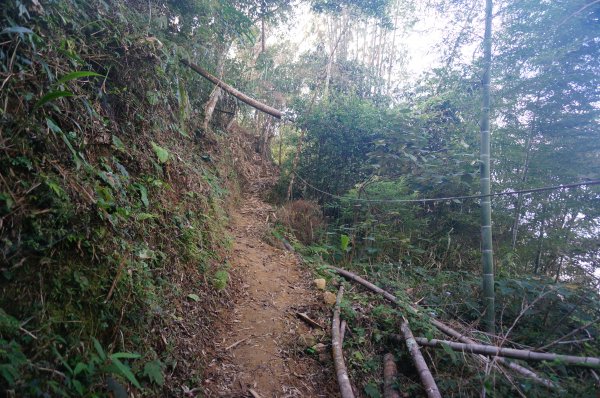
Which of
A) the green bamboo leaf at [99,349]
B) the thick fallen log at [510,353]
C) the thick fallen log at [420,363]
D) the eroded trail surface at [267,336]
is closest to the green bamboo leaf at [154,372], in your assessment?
the green bamboo leaf at [99,349]

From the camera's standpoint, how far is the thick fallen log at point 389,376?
2.97 m

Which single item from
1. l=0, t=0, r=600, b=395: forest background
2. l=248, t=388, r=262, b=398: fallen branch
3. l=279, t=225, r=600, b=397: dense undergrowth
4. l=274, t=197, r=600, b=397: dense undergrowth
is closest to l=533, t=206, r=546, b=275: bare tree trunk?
l=0, t=0, r=600, b=395: forest background

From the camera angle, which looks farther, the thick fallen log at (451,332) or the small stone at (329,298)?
the small stone at (329,298)

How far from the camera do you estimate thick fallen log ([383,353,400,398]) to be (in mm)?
2971

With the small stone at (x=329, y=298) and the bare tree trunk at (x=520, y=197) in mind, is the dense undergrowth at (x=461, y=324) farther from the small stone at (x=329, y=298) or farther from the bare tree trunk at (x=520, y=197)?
the bare tree trunk at (x=520, y=197)

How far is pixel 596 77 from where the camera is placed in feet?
14.6

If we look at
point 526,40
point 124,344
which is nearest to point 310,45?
point 526,40

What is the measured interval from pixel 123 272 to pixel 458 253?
601cm

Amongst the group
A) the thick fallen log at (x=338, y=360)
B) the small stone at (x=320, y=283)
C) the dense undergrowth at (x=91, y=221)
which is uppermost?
the dense undergrowth at (x=91, y=221)

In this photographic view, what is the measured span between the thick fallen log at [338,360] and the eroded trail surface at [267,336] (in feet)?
0.50

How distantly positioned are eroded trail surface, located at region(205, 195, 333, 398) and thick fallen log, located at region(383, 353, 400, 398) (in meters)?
0.56

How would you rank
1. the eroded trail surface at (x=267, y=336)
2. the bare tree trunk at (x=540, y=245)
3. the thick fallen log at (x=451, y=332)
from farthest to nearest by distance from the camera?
the bare tree trunk at (x=540, y=245), the eroded trail surface at (x=267, y=336), the thick fallen log at (x=451, y=332)

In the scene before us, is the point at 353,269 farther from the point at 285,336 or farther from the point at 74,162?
the point at 74,162

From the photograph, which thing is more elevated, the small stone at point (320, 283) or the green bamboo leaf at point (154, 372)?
the small stone at point (320, 283)
